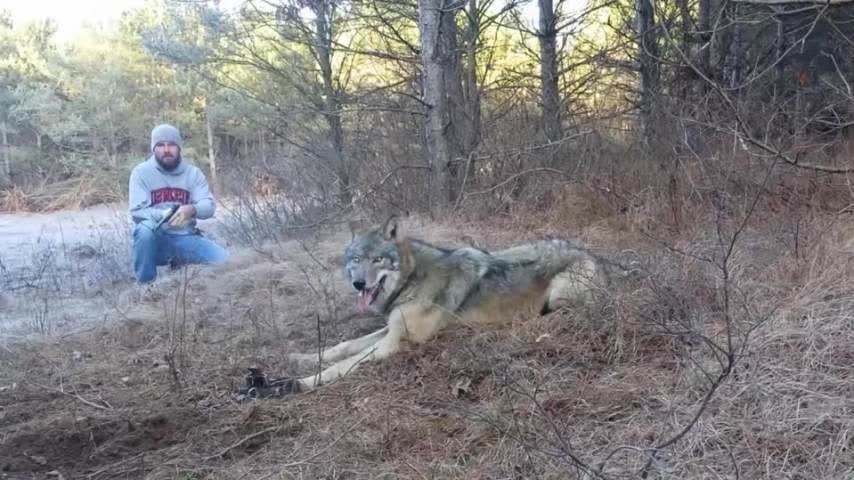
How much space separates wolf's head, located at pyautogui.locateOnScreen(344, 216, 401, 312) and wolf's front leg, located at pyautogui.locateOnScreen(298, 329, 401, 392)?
34cm

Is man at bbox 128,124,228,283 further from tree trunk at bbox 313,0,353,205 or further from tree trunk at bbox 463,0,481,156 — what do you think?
tree trunk at bbox 463,0,481,156

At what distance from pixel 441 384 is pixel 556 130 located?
21.3 feet

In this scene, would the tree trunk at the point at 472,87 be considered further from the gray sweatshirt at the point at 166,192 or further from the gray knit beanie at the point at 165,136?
the gray knit beanie at the point at 165,136

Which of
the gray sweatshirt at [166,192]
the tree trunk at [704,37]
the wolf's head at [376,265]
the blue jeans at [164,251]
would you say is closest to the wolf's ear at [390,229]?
the wolf's head at [376,265]

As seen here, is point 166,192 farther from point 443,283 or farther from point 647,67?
point 647,67

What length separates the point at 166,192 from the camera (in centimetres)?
807

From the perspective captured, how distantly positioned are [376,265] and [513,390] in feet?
6.65

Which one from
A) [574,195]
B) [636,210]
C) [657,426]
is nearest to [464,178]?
[574,195]

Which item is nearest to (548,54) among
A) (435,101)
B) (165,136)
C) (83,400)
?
(435,101)

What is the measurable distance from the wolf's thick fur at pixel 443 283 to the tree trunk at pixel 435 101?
3903mm

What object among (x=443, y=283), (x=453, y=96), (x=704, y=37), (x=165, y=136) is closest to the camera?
(x=443, y=283)

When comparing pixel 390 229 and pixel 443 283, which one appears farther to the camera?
pixel 390 229

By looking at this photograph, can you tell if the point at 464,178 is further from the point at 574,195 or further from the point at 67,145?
the point at 67,145

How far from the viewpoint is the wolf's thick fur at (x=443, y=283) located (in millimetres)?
4828
